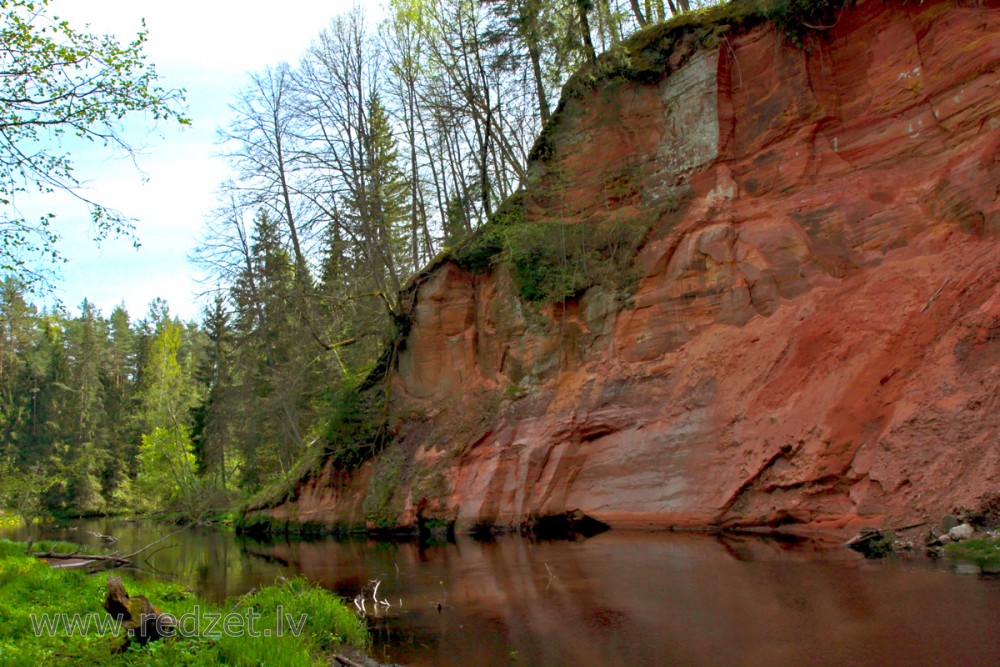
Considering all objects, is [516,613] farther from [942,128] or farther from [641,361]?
[942,128]

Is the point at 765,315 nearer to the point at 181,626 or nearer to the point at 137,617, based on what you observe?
the point at 181,626

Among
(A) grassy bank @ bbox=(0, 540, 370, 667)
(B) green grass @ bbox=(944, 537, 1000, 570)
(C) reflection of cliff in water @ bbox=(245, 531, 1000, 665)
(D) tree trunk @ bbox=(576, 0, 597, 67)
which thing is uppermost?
(D) tree trunk @ bbox=(576, 0, 597, 67)

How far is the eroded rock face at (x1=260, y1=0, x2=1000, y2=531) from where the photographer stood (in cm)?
1375

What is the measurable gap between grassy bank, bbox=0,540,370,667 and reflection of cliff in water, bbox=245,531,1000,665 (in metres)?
0.99

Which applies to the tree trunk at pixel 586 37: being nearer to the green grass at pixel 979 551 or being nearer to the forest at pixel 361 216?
the forest at pixel 361 216

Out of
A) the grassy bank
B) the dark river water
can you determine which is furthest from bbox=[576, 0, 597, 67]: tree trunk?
the grassy bank

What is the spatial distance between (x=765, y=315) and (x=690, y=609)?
414 inches

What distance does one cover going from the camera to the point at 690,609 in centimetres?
878

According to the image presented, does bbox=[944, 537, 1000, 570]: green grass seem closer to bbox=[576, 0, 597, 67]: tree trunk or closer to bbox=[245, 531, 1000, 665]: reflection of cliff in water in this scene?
bbox=[245, 531, 1000, 665]: reflection of cliff in water

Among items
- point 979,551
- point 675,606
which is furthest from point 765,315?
point 675,606

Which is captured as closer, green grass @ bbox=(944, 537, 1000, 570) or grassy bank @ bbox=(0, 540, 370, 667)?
grassy bank @ bbox=(0, 540, 370, 667)

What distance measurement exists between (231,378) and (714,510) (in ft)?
94.1

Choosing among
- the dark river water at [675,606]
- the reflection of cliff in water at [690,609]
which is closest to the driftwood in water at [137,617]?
the dark river water at [675,606]

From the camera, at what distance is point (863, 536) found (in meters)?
12.0
